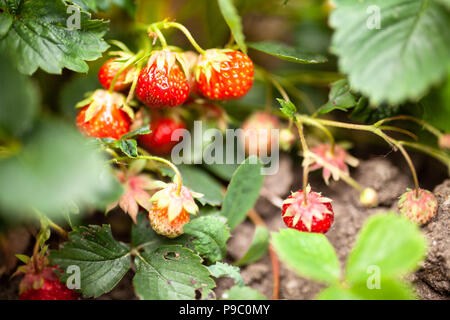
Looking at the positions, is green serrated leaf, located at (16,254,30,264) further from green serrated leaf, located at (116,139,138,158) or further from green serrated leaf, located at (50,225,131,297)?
green serrated leaf, located at (116,139,138,158)

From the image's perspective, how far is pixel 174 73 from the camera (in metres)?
0.86

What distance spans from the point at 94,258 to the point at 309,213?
476 millimetres

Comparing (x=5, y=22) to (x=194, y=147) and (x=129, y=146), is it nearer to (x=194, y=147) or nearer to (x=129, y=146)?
(x=129, y=146)

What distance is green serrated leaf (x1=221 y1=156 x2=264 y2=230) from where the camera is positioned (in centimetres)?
94

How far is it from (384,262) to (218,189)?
48 cm

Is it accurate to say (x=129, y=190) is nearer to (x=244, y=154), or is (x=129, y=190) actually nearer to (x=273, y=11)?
(x=244, y=154)

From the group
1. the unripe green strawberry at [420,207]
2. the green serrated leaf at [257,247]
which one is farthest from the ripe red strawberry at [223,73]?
the unripe green strawberry at [420,207]

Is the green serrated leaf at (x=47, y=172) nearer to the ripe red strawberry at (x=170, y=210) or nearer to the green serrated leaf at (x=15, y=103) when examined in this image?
the green serrated leaf at (x=15, y=103)

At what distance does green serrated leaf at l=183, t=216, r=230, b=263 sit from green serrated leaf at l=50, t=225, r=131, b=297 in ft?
0.55

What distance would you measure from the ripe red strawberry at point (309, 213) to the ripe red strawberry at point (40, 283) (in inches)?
20.3

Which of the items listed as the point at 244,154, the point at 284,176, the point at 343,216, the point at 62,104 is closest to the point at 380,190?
the point at 343,216

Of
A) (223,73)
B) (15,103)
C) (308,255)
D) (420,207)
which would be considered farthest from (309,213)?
(15,103)

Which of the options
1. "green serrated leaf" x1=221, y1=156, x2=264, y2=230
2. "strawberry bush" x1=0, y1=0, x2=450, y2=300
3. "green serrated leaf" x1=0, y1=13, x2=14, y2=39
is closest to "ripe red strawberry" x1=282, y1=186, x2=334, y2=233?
"strawberry bush" x1=0, y1=0, x2=450, y2=300

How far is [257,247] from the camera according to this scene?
95 centimetres
